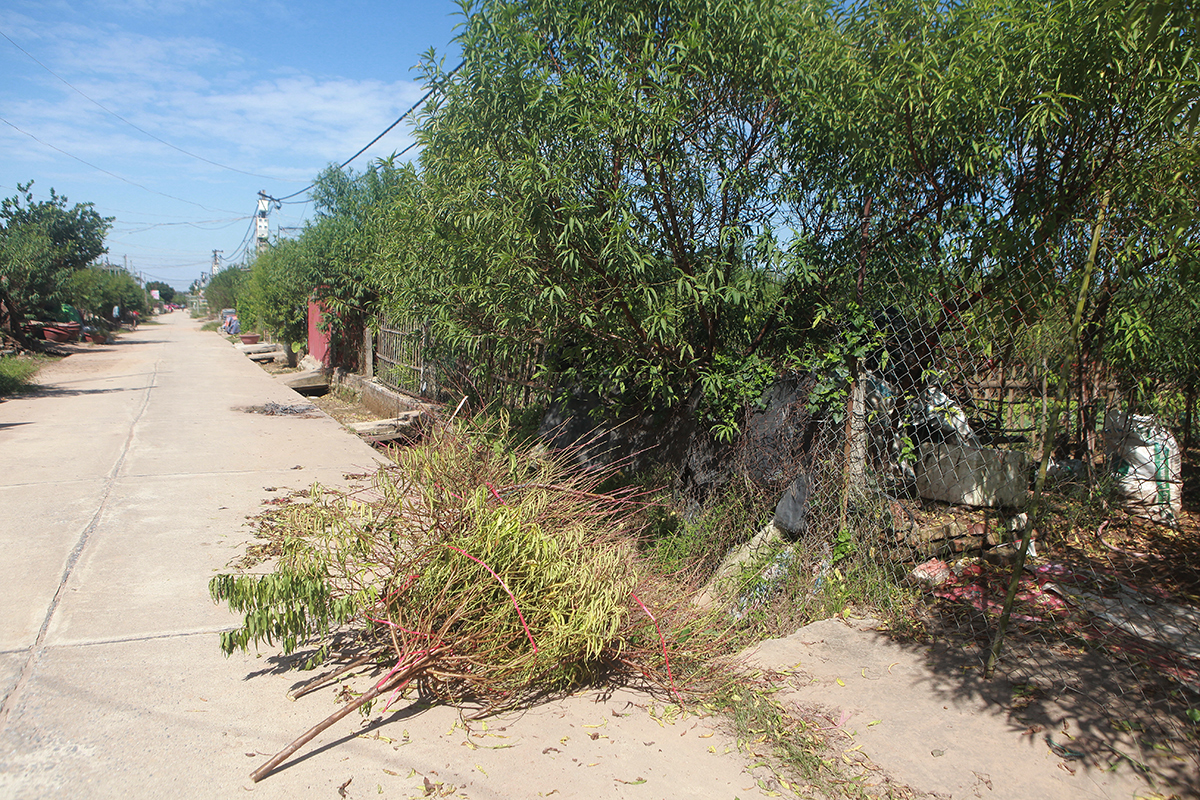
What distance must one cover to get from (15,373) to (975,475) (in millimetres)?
19100

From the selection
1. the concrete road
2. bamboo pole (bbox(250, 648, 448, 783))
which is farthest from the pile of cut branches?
the concrete road

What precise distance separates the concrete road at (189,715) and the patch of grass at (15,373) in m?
9.74

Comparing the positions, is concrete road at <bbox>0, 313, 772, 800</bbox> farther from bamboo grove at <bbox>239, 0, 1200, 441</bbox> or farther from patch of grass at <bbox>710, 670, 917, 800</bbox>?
bamboo grove at <bbox>239, 0, 1200, 441</bbox>

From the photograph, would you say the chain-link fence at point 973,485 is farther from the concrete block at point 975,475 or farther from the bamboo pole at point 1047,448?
the bamboo pole at point 1047,448

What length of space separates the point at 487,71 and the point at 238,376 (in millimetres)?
16349

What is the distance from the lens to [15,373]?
16078 mm

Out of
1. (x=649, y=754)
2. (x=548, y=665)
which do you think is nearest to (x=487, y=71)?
(x=548, y=665)

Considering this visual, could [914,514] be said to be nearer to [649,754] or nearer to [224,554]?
[649,754]

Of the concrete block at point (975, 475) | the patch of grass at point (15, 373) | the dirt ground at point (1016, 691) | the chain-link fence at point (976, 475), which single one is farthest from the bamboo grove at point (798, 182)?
the patch of grass at point (15, 373)

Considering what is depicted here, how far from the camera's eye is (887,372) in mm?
4555

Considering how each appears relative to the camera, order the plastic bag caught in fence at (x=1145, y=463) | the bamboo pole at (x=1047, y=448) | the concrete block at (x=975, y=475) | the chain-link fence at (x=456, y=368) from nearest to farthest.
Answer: the bamboo pole at (x=1047, y=448)
the concrete block at (x=975, y=475)
the plastic bag caught in fence at (x=1145, y=463)
the chain-link fence at (x=456, y=368)

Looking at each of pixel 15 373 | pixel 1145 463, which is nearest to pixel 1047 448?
pixel 1145 463

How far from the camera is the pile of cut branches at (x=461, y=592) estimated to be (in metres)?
3.19

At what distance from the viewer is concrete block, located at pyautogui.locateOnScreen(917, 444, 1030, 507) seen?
450cm
